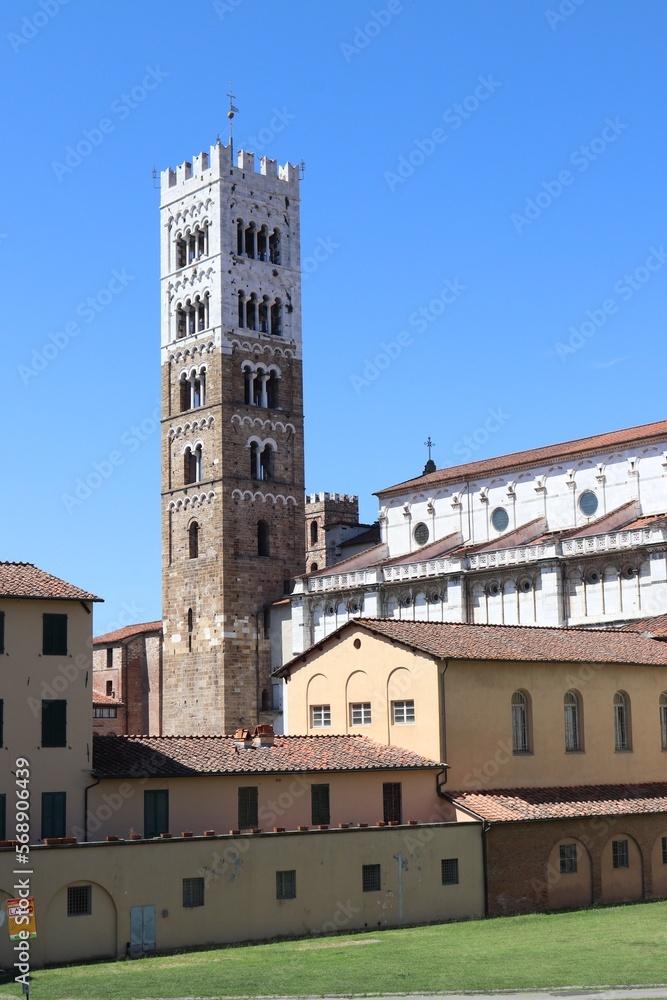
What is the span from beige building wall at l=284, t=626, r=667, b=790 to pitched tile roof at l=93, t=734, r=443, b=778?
121cm

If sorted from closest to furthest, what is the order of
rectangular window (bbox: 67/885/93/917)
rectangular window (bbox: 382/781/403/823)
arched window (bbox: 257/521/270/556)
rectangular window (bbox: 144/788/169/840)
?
1. rectangular window (bbox: 67/885/93/917)
2. rectangular window (bbox: 144/788/169/840)
3. rectangular window (bbox: 382/781/403/823)
4. arched window (bbox: 257/521/270/556)

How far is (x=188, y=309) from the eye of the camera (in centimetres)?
8481

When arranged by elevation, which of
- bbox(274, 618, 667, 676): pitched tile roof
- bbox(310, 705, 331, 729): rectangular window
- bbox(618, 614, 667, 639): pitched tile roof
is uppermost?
bbox(618, 614, 667, 639): pitched tile roof

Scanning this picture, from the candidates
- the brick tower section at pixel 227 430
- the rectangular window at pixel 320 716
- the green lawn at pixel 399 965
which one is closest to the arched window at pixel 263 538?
the brick tower section at pixel 227 430

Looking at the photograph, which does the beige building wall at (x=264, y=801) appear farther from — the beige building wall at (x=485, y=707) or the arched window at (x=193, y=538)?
the arched window at (x=193, y=538)

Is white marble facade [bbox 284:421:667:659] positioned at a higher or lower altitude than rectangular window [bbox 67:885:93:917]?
higher

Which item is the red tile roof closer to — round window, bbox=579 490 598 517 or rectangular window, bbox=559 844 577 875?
round window, bbox=579 490 598 517

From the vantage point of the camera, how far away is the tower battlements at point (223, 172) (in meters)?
83.8

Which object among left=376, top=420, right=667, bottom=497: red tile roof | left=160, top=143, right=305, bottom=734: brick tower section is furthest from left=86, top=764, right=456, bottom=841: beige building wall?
left=160, top=143, right=305, bottom=734: brick tower section

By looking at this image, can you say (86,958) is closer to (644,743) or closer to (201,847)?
(201,847)

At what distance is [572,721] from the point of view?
4391 cm

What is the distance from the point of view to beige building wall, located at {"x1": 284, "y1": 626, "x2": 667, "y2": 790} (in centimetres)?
4059

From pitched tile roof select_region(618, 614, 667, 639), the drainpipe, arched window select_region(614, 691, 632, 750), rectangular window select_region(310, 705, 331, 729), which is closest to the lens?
the drainpipe

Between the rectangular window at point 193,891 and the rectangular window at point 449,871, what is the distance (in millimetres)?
7283
